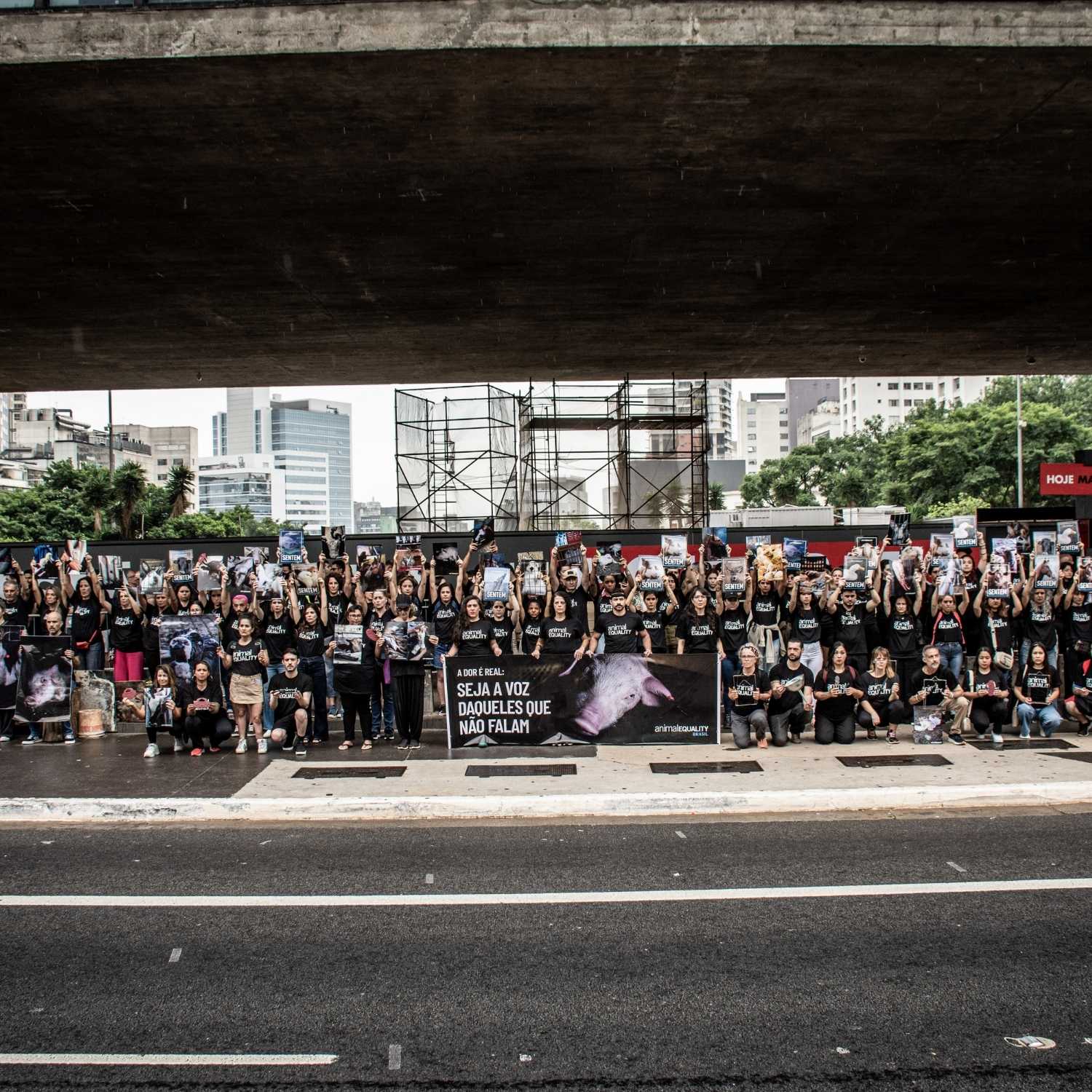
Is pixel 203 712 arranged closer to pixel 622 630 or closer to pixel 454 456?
pixel 622 630

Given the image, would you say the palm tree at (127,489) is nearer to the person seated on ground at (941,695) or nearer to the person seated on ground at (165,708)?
the person seated on ground at (165,708)

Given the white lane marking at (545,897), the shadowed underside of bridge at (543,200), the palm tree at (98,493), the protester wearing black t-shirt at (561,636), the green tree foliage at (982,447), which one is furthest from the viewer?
the palm tree at (98,493)

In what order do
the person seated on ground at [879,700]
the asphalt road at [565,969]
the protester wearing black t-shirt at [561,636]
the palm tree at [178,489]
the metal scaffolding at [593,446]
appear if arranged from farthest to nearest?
1. the palm tree at [178,489]
2. the metal scaffolding at [593,446]
3. the protester wearing black t-shirt at [561,636]
4. the person seated on ground at [879,700]
5. the asphalt road at [565,969]

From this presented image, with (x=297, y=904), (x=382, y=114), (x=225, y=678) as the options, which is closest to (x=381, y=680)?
(x=225, y=678)

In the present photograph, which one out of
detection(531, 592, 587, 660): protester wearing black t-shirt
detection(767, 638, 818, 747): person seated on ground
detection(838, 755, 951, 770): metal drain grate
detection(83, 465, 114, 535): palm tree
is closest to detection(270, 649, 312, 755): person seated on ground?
detection(531, 592, 587, 660): protester wearing black t-shirt

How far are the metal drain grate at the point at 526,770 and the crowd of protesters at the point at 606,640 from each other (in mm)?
1657

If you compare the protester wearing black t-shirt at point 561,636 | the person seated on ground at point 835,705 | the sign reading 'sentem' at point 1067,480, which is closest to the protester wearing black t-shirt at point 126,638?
the protester wearing black t-shirt at point 561,636

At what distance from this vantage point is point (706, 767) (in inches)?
452

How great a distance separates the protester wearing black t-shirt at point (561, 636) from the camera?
13.2 metres

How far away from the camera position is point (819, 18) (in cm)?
1141

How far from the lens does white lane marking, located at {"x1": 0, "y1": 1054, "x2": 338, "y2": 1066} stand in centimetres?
486

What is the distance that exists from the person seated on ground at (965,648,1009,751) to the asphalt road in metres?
3.95

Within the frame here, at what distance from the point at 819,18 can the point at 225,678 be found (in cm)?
1142

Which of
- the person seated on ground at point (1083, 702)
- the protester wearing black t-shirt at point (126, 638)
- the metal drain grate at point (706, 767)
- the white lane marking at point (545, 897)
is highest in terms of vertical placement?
the protester wearing black t-shirt at point (126, 638)
